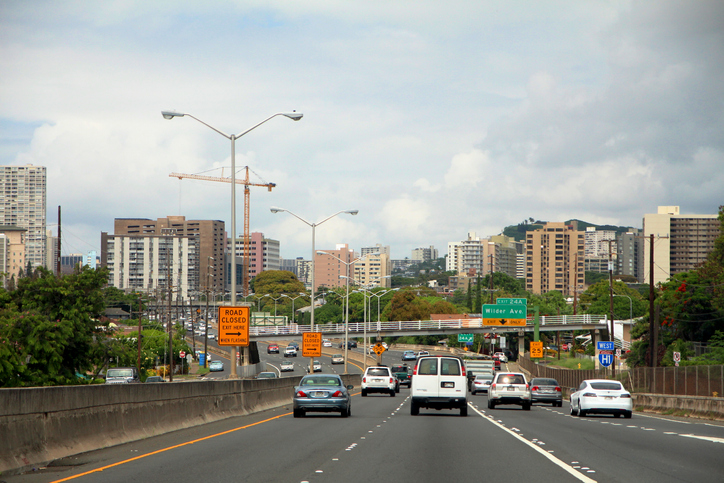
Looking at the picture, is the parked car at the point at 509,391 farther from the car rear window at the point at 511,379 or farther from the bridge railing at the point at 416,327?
the bridge railing at the point at 416,327

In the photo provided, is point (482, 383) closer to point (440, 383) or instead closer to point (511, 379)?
point (511, 379)

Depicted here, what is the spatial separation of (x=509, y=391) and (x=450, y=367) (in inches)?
273

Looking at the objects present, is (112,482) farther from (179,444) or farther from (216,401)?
(216,401)

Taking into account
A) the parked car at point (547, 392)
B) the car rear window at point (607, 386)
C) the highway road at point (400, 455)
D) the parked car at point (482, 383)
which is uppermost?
the highway road at point (400, 455)

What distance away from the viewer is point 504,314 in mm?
90125

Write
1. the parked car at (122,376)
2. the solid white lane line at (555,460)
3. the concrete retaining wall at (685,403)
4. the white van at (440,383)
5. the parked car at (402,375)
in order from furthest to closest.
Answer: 1. the parked car at (402,375)
2. the parked car at (122,376)
3. the concrete retaining wall at (685,403)
4. the white van at (440,383)
5. the solid white lane line at (555,460)

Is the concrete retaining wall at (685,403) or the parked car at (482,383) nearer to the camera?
the concrete retaining wall at (685,403)

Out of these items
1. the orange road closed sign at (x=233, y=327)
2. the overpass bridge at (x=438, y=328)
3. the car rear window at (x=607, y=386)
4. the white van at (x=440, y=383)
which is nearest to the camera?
the white van at (x=440, y=383)

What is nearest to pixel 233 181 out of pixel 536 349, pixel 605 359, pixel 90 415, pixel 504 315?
pixel 90 415

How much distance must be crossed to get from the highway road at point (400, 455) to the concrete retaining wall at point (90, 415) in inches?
13.1

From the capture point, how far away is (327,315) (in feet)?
585

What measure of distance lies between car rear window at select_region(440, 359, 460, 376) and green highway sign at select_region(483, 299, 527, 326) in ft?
205

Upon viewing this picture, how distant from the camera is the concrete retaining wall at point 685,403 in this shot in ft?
92.8

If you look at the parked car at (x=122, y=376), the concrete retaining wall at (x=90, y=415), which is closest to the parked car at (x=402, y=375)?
the parked car at (x=122, y=376)
